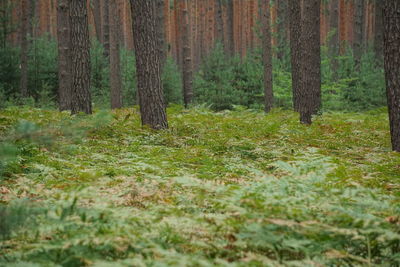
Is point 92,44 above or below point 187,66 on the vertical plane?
above

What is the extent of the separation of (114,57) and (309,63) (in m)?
8.28

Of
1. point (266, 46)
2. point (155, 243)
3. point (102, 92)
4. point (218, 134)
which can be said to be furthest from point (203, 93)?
point (155, 243)

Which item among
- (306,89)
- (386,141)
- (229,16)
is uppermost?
(229,16)

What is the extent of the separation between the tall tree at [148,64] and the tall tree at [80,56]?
2119mm

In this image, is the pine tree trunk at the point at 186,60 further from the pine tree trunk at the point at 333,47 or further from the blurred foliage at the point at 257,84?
the pine tree trunk at the point at 333,47

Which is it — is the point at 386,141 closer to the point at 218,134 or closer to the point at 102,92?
the point at 218,134

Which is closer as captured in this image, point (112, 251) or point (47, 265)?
point (47, 265)

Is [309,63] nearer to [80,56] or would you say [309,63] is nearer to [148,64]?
[148,64]

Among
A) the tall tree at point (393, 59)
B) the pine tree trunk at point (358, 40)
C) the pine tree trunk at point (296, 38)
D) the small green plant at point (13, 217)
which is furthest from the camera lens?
the pine tree trunk at point (358, 40)

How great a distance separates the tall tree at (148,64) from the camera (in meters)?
9.27

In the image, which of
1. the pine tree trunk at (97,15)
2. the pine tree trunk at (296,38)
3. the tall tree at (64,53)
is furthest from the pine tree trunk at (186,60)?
the pine tree trunk at (97,15)

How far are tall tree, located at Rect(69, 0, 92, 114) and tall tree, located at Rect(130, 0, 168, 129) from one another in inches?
83.4

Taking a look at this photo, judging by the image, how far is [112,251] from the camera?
2.80 metres

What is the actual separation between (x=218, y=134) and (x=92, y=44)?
54.6 feet
